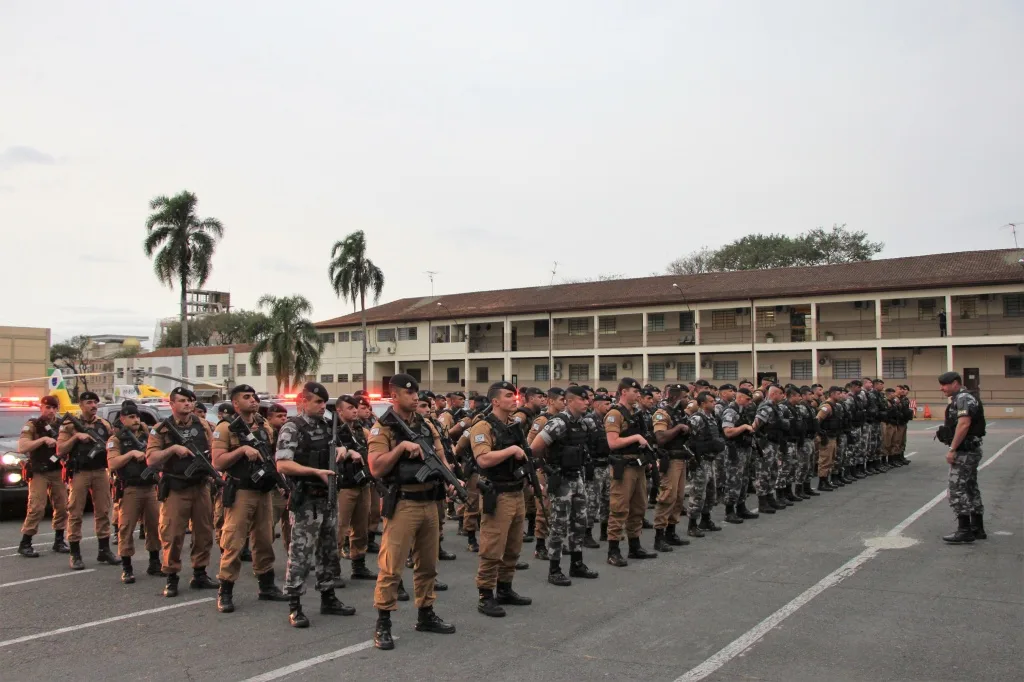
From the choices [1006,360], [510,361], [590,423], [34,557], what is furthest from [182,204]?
[1006,360]

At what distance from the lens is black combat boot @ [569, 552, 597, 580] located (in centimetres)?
805

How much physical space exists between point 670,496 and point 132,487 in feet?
20.2

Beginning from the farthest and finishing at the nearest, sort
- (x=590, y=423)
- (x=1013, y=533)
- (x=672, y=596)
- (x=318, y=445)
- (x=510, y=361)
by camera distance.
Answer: (x=510, y=361) → (x=1013, y=533) → (x=590, y=423) → (x=672, y=596) → (x=318, y=445)

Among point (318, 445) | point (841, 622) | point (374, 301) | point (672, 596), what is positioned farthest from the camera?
point (374, 301)

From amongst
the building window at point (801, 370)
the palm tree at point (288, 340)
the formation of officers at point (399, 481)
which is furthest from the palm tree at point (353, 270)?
the formation of officers at point (399, 481)

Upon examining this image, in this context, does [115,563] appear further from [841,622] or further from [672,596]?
[841,622]

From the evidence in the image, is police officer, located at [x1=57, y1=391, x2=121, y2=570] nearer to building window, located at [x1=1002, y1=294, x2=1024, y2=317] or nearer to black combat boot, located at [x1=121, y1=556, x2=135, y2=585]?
black combat boot, located at [x1=121, y1=556, x2=135, y2=585]

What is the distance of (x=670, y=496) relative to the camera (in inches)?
377

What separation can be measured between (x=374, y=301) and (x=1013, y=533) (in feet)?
144

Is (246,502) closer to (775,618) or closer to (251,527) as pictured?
(251,527)

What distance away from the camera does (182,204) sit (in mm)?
40625

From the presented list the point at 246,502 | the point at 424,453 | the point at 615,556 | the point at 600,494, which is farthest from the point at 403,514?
the point at 600,494

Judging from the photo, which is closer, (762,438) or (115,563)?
(115,563)

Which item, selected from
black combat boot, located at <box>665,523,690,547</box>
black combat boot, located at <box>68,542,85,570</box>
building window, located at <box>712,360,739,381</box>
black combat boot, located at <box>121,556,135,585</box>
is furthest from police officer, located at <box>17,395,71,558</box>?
building window, located at <box>712,360,739,381</box>
